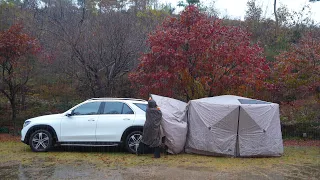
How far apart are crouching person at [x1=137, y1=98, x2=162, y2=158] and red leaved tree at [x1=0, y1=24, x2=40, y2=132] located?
6545mm

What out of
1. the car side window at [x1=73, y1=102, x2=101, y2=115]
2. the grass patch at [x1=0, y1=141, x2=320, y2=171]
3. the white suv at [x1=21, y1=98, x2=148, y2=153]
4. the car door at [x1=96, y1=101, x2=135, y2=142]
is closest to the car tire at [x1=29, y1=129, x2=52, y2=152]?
the white suv at [x1=21, y1=98, x2=148, y2=153]

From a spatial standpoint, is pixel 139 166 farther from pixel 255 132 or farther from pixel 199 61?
pixel 199 61

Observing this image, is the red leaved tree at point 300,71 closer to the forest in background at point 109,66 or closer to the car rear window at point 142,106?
the forest in background at point 109,66

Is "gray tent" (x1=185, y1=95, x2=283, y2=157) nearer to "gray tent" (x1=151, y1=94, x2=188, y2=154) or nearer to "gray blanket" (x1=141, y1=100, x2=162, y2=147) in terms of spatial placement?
"gray tent" (x1=151, y1=94, x2=188, y2=154)

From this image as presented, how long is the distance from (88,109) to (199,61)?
4190 mm

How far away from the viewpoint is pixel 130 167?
912 cm

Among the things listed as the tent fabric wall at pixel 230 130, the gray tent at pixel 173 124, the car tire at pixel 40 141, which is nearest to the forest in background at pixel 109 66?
the gray tent at pixel 173 124

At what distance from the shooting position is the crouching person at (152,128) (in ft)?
33.9

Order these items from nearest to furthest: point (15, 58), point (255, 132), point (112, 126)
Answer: point (255, 132), point (112, 126), point (15, 58)

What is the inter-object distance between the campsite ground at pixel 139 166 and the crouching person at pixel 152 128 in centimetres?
37

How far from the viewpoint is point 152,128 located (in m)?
10.3

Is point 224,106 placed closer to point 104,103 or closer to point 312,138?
point 104,103

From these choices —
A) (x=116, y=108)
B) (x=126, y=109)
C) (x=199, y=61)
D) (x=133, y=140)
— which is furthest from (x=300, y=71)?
(x=116, y=108)

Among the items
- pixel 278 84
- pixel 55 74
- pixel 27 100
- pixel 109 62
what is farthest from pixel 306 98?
pixel 27 100
